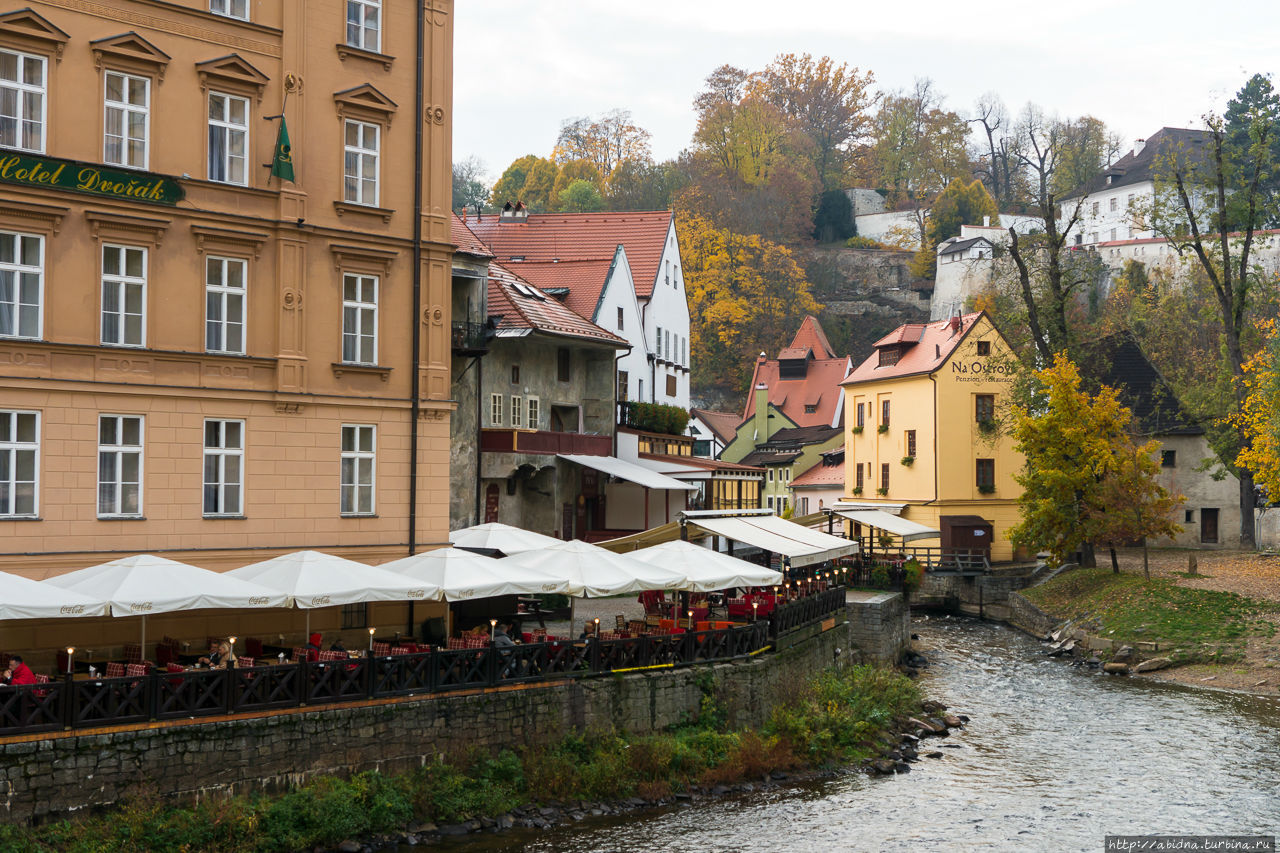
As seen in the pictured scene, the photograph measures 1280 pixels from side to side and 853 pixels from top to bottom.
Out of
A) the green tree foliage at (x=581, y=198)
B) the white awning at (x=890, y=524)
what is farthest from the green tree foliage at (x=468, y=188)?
the white awning at (x=890, y=524)

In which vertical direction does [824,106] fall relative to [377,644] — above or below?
above

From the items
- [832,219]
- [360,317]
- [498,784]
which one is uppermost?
[832,219]

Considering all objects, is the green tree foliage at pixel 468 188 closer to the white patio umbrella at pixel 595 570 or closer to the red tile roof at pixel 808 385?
the red tile roof at pixel 808 385

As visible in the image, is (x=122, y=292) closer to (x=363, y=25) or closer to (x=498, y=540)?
(x=363, y=25)

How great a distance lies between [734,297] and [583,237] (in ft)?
133

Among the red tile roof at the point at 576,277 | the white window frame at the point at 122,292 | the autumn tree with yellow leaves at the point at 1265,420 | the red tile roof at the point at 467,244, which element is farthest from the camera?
the red tile roof at the point at 576,277

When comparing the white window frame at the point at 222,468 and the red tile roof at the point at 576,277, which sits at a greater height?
the red tile roof at the point at 576,277

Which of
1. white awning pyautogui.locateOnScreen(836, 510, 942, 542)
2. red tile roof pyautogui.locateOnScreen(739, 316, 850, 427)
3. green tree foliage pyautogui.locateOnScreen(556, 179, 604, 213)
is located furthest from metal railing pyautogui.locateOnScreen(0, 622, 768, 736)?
green tree foliage pyautogui.locateOnScreen(556, 179, 604, 213)

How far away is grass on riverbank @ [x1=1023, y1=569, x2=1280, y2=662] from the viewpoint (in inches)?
1438

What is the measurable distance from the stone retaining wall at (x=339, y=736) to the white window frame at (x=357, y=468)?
549cm

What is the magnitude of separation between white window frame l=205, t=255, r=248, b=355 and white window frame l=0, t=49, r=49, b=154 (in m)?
3.36

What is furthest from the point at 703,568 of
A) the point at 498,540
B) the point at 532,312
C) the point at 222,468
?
the point at 532,312

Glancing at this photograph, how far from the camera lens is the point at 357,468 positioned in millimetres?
24719

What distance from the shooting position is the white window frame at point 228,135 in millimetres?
23141
